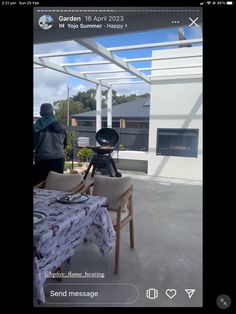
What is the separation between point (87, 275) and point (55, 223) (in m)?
0.35

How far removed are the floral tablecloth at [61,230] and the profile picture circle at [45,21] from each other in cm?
59

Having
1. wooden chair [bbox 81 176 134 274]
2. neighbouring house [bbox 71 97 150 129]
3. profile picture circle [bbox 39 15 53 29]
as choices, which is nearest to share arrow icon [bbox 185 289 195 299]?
profile picture circle [bbox 39 15 53 29]

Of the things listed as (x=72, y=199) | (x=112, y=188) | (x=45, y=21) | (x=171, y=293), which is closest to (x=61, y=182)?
(x=112, y=188)

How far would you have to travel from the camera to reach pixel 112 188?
82.5 inches

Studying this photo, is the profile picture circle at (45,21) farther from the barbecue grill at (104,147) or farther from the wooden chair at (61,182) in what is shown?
the barbecue grill at (104,147)

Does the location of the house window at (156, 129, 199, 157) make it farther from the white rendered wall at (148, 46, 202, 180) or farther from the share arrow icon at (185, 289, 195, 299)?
the share arrow icon at (185, 289, 195, 299)

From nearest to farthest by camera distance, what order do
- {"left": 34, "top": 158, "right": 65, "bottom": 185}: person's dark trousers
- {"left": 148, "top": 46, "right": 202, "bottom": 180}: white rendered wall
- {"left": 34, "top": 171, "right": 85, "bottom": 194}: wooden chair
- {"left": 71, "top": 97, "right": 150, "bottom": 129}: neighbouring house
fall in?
1. {"left": 34, "top": 158, "right": 65, "bottom": 185}: person's dark trousers
2. {"left": 34, "top": 171, "right": 85, "bottom": 194}: wooden chair
3. {"left": 148, "top": 46, "right": 202, "bottom": 180}: white rendered wall
4. {"left": 71, "top": 97, "right": 150, "bottom": 129}: neighbouring house

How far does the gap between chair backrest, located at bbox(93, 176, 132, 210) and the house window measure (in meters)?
2.71

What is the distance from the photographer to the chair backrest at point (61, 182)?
214 cm

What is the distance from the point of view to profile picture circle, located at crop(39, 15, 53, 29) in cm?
72
